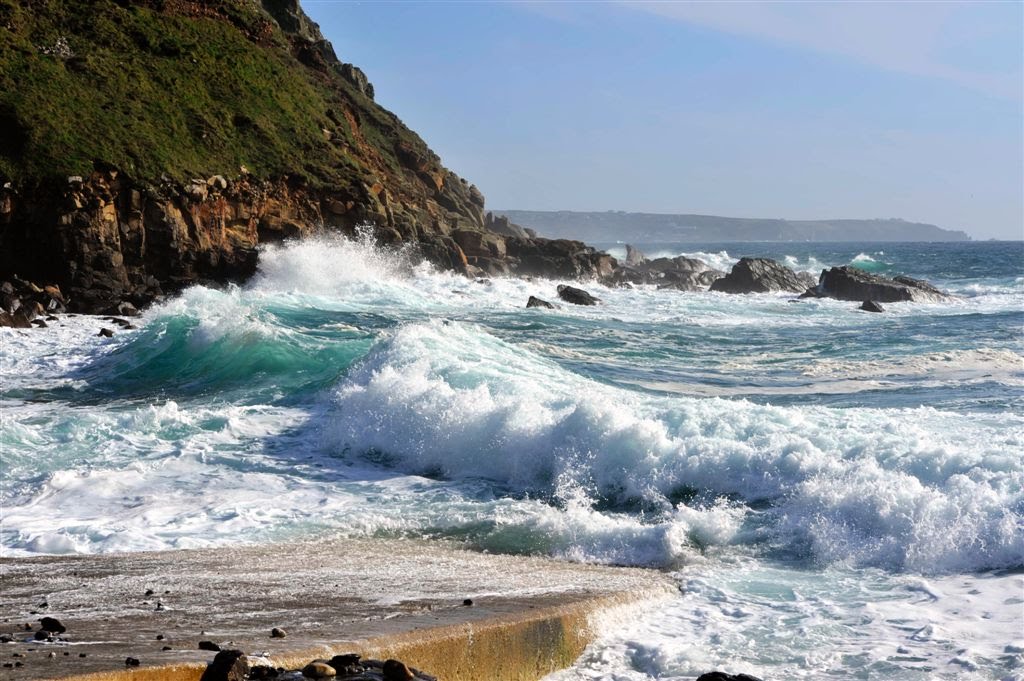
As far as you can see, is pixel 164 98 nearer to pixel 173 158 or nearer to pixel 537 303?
pixel 173 158

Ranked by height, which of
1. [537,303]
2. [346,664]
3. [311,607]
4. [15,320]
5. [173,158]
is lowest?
[311,607]

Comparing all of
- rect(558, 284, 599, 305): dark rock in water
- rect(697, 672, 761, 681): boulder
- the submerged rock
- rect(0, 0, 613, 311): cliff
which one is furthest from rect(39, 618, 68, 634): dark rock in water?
rect(558, 284, 599, 305): dark rock in water

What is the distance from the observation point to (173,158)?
2800 cm

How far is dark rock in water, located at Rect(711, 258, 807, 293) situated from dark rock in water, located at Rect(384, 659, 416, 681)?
1549 inches

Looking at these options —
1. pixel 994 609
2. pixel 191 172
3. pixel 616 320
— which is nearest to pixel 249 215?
pixel 191 172

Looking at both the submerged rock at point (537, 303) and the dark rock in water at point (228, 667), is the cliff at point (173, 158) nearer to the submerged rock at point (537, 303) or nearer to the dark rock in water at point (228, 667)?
the submerged rock at point (537, 303)

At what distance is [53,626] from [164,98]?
27.6 meters

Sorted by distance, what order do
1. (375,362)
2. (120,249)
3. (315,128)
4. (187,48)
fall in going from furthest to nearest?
(315,128), (187,48), (120,249), (375,362)

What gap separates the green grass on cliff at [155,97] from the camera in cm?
2630

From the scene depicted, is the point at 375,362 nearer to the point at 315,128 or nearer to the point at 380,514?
the point at 380,514

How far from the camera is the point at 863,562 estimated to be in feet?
27.1

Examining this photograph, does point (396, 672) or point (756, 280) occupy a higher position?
point (756, 280)

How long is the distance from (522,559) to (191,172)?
71.9ft

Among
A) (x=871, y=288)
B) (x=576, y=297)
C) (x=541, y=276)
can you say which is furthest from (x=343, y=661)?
(x=541, y=276)
